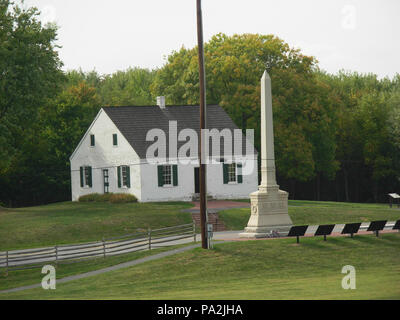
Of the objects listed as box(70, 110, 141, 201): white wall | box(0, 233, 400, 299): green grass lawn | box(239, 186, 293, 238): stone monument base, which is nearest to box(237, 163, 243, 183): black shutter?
box(70, 110, 141, 201): white wall

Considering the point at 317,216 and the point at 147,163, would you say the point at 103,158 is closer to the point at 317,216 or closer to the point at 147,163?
the point at 147,163

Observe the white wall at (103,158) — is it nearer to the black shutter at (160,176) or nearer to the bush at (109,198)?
the bush at (109,198)

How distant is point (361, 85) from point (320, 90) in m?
30.0

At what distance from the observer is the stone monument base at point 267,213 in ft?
111

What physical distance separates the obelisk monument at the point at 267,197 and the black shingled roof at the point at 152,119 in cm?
1766

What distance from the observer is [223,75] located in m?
61.1

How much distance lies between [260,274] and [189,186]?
25095mm

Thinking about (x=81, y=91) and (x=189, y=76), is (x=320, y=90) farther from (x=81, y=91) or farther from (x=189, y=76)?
(x=81, y=91)

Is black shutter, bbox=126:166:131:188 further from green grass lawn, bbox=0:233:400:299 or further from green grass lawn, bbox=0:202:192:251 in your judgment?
green grass lawn, bbox=0:233:400:299

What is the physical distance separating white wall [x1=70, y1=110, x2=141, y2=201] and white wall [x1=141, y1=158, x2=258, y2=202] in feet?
Answer: 2.27

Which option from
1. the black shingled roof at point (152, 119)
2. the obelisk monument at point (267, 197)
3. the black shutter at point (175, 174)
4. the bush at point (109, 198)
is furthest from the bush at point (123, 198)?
the obelisk monument at point (267, 197)

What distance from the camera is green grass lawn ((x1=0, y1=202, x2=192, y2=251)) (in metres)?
38.1

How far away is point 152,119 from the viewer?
53.2 metres
